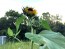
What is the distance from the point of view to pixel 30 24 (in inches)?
17.1

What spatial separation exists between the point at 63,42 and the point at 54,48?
0.02 metres

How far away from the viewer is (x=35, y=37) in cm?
29

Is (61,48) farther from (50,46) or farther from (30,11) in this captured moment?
(30,11)

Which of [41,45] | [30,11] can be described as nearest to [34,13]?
[30,11]

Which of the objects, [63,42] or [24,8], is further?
[24,8]

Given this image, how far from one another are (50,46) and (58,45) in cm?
1

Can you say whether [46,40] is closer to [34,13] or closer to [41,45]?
[41,45]

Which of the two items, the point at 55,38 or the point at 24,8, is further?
the point at 24,8

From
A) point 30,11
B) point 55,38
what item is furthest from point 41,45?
point 30,11

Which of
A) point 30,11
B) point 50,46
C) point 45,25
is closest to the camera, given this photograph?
point 50,46

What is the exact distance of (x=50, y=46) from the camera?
0.27 metres

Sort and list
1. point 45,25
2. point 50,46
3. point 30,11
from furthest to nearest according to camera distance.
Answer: point 30,11 < point 45,25 < point 50,46

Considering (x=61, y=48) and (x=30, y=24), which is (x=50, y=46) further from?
(x=30, y=24)

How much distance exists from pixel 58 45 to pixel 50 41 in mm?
11
